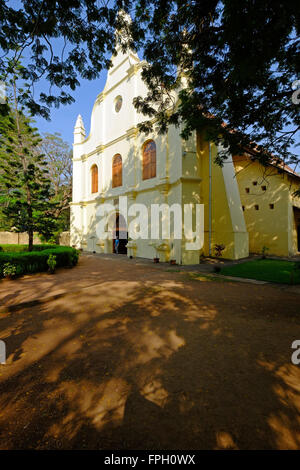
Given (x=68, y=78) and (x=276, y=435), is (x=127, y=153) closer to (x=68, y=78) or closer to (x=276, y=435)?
(x=68, y=78)

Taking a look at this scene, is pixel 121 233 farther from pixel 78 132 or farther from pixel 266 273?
pixel 78 132

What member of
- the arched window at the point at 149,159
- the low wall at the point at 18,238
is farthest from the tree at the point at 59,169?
the arched window at the point at 149,159

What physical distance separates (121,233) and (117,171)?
5.16 metres

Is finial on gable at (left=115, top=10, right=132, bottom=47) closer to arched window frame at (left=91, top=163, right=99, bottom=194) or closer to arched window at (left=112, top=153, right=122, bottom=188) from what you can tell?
arched window at (left=112, top=153, right=122, bottom=188)

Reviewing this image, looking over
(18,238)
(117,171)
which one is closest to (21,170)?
(117,171)

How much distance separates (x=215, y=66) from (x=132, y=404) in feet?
24.1

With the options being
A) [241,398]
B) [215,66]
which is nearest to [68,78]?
[215,66]

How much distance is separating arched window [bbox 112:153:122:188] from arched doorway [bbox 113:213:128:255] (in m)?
2.70

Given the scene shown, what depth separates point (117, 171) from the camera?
15742 mm

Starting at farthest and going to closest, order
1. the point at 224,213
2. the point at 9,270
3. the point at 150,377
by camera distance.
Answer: the point at 224,213 < the point at 9,270 < the point at 150,377

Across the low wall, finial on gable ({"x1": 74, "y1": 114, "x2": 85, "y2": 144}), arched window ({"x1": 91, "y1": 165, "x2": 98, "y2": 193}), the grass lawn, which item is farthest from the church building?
the low wall

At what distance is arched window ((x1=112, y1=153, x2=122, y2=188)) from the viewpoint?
15.6m

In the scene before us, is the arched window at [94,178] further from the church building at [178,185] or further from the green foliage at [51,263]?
the green foliage at [51,263]

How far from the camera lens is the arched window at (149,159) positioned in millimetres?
12828
